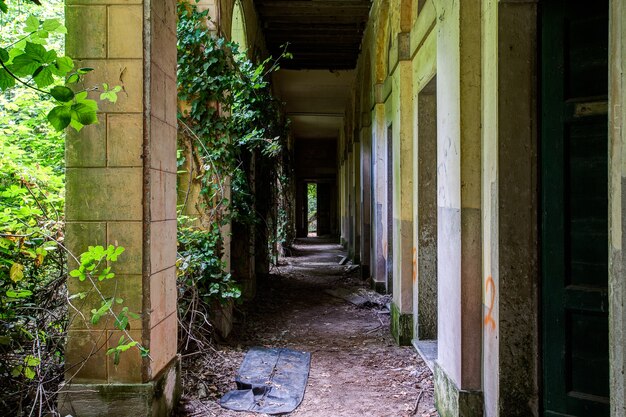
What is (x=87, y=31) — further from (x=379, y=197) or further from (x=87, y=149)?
(x=379, y=197)

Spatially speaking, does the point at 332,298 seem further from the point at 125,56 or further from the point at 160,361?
the point at 125,56

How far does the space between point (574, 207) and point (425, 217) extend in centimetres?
270

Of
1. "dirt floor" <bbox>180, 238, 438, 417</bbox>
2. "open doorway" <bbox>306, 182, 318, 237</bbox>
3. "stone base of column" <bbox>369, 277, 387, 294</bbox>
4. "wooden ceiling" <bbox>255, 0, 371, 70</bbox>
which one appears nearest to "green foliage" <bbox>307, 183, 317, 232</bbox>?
"open doorway" <bbox>306, 182, 318, 237</bbox>

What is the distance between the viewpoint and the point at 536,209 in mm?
2994

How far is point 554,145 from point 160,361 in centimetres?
305

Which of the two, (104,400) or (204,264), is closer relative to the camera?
(104,400)

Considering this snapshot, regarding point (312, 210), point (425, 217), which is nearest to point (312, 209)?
point (312, 210)

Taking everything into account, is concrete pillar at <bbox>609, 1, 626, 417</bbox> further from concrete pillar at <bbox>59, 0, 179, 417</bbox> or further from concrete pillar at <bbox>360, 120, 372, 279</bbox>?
concrete pillar at <bbox>360, 120, 372, 279</bbox>

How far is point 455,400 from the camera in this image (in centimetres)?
343

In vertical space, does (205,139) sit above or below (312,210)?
above

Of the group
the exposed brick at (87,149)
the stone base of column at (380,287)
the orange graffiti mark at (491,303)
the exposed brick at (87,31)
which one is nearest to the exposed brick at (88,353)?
the exposed brick at (87,149)

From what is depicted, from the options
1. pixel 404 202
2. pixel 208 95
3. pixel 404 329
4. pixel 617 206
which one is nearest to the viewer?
pixel 617 206

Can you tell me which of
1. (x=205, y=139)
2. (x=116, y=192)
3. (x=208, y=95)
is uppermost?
(x=208, y=95)

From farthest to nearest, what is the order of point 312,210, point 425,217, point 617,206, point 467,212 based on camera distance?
1. point 312,210
2. point 425,217
3. point 467,212
4. point 617,206
